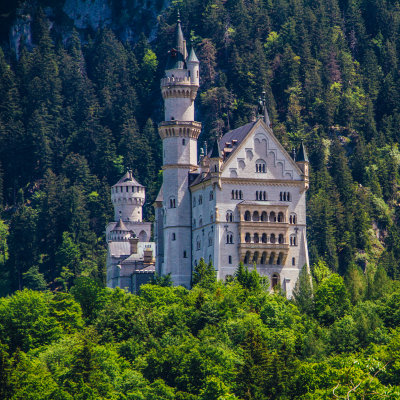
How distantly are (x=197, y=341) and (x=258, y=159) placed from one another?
23.3 m

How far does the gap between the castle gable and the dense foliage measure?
26.4ft

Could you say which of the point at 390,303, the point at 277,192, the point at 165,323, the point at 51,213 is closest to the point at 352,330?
the point at 390,303

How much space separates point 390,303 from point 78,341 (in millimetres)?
23184

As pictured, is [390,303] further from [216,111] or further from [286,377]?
[216,111]

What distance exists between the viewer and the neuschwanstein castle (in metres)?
122

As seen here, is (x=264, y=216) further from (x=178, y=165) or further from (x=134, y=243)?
(x=134, y=243)

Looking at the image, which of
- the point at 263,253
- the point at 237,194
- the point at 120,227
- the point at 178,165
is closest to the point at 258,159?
the point at 237,194

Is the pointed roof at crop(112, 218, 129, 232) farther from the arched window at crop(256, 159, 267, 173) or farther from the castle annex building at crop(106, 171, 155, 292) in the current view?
the arched window at crop(256, 159, 267, 173)

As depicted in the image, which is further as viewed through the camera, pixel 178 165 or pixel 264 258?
pixel 178 165

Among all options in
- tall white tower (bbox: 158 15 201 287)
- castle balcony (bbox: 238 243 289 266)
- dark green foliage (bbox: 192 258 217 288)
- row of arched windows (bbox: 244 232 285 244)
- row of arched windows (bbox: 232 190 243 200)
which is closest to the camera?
dark green foliage (bbox: 192 258 217 288)

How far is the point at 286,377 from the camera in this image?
3748 inches

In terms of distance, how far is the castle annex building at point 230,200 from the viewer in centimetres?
12206

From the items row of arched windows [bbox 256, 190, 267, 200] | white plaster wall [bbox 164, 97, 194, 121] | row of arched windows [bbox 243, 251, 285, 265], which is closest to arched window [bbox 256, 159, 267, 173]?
row of arched windows [bbox 256, 190, 267, 200]

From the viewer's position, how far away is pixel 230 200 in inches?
4820
